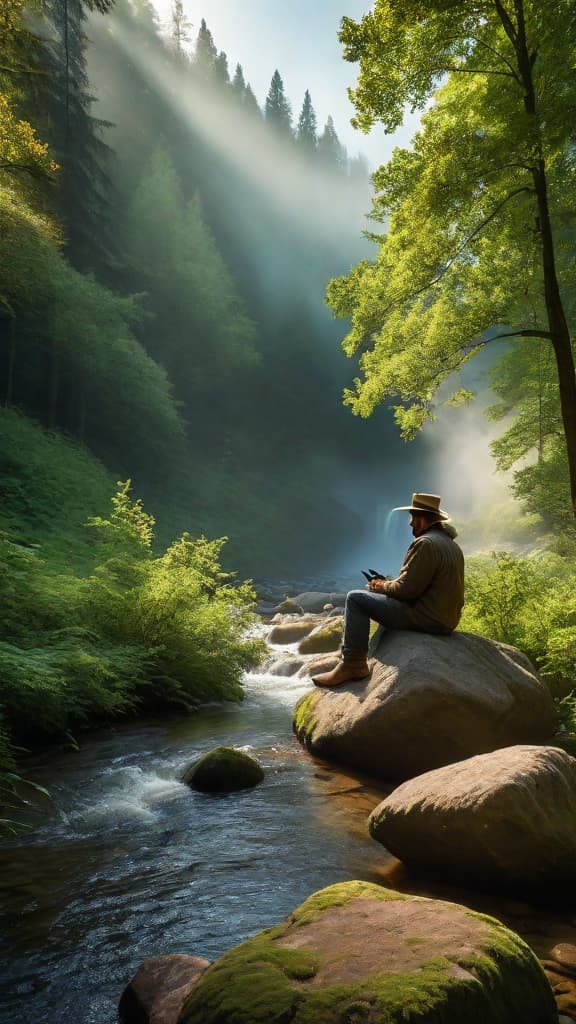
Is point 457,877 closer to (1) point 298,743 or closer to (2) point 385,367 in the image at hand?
(1) point 298,743

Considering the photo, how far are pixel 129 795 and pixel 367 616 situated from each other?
8.98 feet

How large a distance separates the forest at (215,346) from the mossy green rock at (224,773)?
4.95ft

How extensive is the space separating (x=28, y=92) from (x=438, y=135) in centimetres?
884

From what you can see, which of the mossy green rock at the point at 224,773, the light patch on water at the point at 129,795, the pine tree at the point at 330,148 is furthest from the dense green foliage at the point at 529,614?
the pine tree at the point at 330,148

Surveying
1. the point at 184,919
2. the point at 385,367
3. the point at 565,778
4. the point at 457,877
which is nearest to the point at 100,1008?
the point at 184,919

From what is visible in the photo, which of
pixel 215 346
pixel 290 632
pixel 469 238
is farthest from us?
pixel 215 346

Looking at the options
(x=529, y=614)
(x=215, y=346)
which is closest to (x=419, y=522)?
(x=529, y=614)

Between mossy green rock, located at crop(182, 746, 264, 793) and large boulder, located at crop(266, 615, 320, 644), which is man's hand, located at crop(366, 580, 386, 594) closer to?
mossy green rock, located at crop(182, 746, 264, 793)

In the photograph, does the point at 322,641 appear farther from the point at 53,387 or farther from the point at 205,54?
the point at 205,54

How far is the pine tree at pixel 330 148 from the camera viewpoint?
79312 millimetres

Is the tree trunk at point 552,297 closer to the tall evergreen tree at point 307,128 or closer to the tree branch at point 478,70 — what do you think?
the tree branch at point 478,70

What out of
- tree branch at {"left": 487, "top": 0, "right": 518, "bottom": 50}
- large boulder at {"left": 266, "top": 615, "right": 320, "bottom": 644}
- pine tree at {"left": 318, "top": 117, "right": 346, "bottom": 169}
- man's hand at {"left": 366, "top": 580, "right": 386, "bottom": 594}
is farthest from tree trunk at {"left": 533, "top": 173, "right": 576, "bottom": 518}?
pine tree at {"left": 318, "top": 117, "right": 346, "bottom": 169}

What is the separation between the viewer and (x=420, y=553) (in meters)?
5.57

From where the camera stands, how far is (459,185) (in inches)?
280
